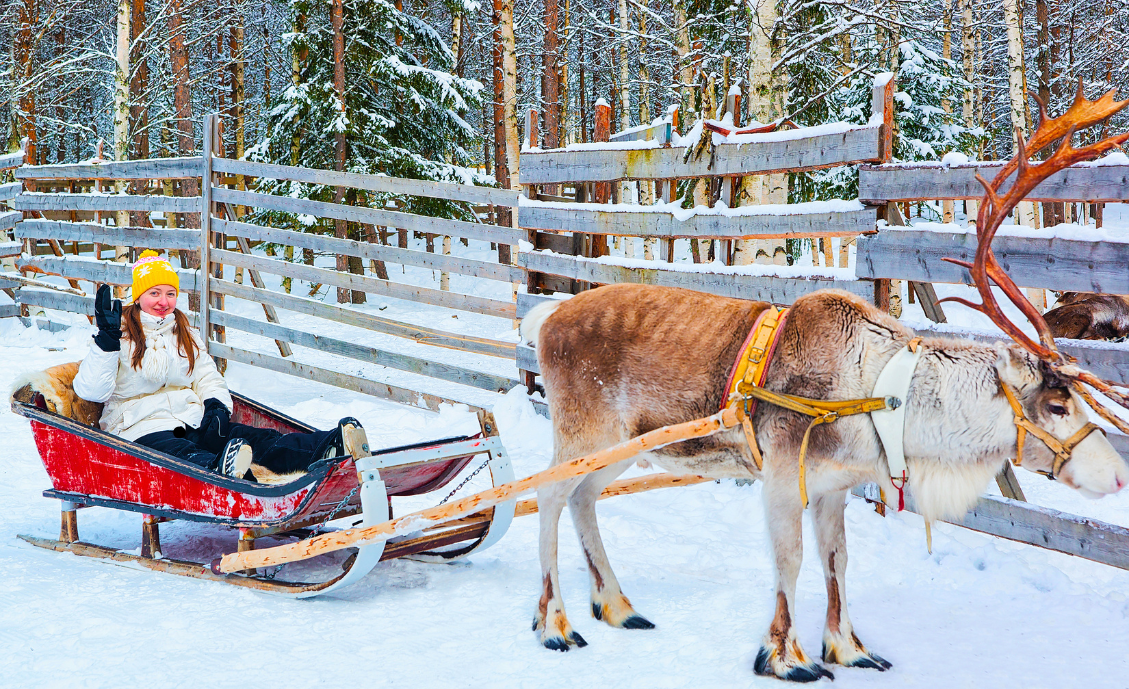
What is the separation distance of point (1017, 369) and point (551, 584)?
5.94 feet

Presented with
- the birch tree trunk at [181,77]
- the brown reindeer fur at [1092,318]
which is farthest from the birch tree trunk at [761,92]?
the birch tree trunk at [181,77]

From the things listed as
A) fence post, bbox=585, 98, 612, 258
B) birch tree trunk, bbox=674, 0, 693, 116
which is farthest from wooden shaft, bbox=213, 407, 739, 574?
birch tree trunk, bbox=674, 0, 693, 116

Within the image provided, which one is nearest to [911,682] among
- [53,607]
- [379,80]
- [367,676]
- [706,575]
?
[706,575]

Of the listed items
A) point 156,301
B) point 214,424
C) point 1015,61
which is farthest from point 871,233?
point 1015,61

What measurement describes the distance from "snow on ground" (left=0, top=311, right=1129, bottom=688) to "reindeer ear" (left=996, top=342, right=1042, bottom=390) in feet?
3.43

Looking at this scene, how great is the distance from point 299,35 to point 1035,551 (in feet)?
42.6

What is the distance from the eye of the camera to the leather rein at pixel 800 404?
2.58m

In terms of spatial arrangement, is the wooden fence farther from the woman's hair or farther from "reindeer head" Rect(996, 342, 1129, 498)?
the woman's hair

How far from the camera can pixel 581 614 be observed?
348cm

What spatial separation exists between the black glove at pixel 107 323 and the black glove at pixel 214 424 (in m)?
0.53

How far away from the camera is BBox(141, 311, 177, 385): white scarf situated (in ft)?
13.2

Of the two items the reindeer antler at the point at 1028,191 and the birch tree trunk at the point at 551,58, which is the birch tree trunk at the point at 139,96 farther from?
the reindeer antler at the point at 1028,191

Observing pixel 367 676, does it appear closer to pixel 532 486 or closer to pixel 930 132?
pixel 532 486

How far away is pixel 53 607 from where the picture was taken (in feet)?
11.0
